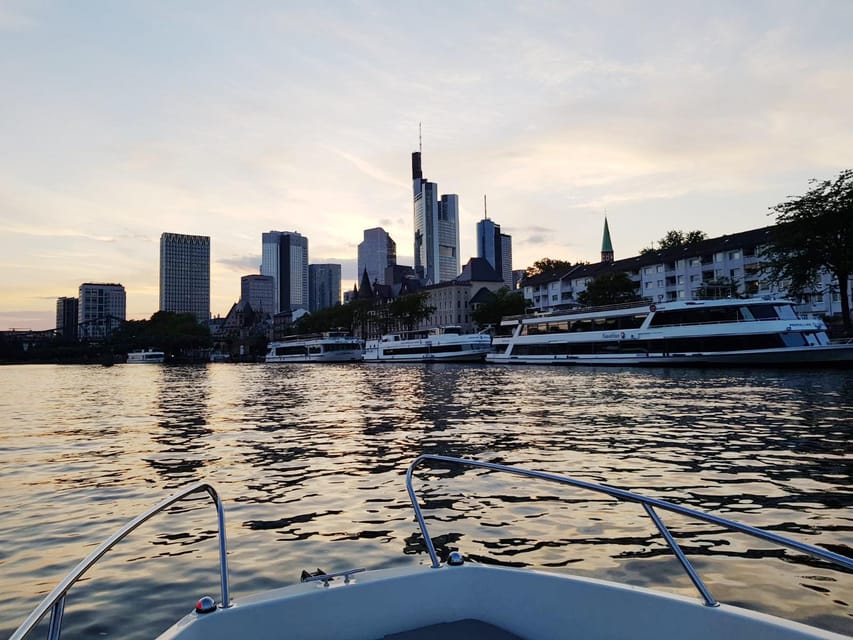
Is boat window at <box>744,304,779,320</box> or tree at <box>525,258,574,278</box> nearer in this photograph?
boat window at <box>744,304,779,320</box>

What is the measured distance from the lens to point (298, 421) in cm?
2153

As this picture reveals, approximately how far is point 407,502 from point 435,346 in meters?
71.1

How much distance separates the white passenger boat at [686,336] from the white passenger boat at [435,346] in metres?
15.5

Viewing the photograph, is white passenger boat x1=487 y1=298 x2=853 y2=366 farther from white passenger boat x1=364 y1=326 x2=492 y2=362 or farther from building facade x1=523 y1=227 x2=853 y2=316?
white passenger boat x1=364 y1=326 x2=492 y2=362

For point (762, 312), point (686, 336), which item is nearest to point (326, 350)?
point (686, 336)

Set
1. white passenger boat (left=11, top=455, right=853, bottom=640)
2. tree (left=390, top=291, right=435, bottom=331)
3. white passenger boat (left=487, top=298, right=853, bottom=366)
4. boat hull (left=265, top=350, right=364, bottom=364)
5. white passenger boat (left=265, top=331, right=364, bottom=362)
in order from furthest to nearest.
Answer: tree (left=390, top=291, right=435, bottom=331) < white passenger boat (left=265, top=331, right=364, bottom=362) < boat hull (left=265, top=350, right=364, bottom=364) < white passenger boat (left=487, top=298, right=853, bottom=366) < white passenger boat (left=11, top=455, right=853, bottom=640)

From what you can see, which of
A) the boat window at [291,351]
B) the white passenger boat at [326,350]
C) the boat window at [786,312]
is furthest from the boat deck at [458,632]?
the boat window at [291,351]

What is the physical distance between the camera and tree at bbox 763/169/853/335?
2042 inches

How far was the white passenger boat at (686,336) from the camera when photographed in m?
41.4

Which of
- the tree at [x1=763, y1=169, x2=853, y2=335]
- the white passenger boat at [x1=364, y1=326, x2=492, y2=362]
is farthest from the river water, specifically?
the white passenger boat at [x1=364, y1=326, x2=492, y2=362]

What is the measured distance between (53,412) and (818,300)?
81.8 m

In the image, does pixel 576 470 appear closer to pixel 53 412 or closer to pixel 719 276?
pixel 53 412

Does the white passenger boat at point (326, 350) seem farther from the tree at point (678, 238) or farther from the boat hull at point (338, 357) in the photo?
the tree at point (678, 238)

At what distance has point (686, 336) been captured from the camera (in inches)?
1838
